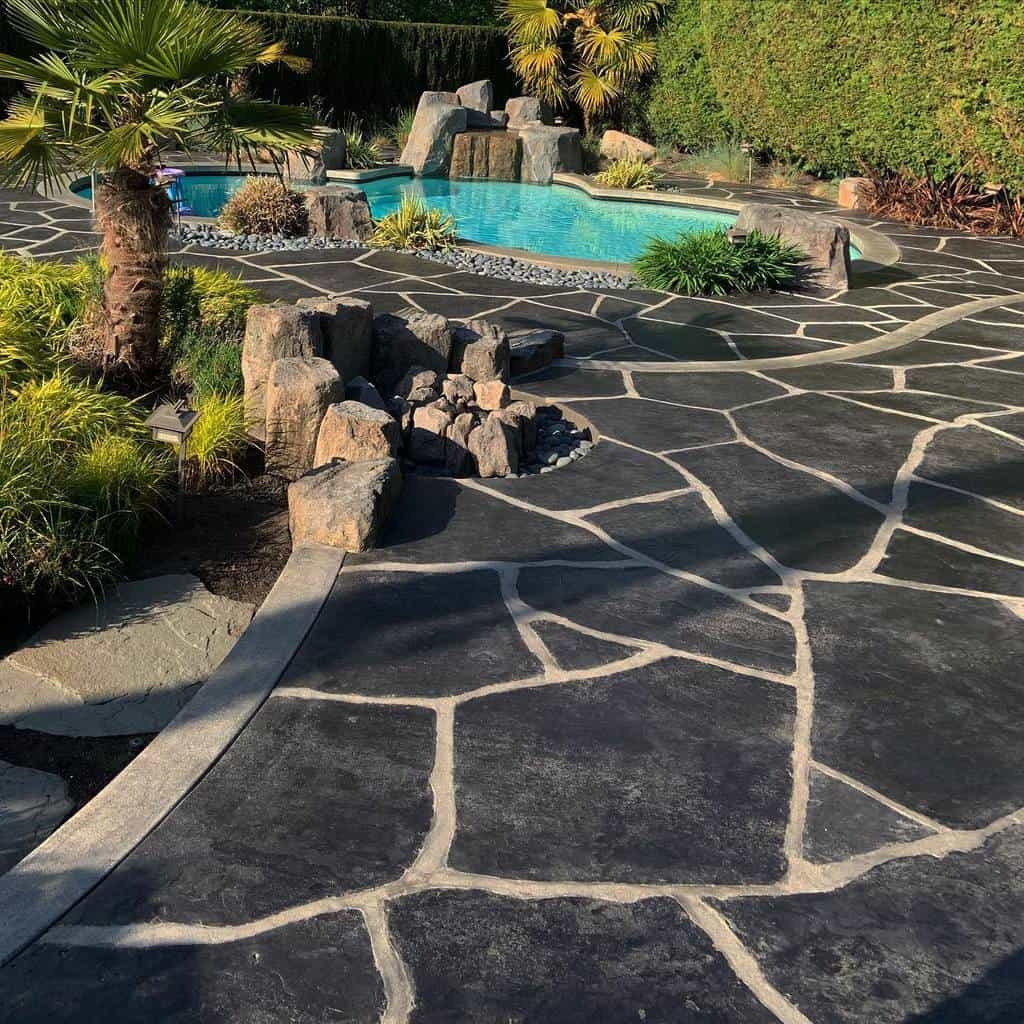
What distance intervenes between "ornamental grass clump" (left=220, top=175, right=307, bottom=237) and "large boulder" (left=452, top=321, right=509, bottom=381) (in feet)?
19.7

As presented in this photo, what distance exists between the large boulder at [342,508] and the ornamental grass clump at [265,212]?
813 centimetres

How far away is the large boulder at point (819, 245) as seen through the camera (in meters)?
11.0

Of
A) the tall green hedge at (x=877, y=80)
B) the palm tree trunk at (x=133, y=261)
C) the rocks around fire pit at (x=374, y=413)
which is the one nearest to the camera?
the rocks around fire pit at (x=374, y=413)

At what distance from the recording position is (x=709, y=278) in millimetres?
10695

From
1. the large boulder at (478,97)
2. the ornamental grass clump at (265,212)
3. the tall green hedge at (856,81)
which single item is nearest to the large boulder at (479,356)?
the ornamental grass clump at (265,212)

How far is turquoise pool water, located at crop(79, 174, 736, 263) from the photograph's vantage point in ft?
46.2

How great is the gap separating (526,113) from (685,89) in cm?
327

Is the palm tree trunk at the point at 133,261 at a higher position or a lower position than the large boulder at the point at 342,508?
higher

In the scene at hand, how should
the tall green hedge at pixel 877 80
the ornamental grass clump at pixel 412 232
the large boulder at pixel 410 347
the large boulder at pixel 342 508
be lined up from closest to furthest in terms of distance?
the large boulder at pixel 342 508 < the large boulder at pixel 410 347 < the ornamental grass clump at pixel 412 232 < the tall green hedge at pixel 877 80

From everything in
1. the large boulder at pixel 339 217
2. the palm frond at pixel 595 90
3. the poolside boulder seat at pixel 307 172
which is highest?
the palm frond at pixel 595 90

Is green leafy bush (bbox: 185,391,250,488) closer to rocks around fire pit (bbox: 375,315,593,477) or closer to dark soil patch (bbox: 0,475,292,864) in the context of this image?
dark soil patch (bbox: 0,475,292,864)

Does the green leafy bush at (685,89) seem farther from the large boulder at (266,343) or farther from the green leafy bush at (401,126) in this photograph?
the large boulder at (266,343)

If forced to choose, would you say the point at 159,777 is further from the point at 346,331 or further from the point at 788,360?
the point at 788,360

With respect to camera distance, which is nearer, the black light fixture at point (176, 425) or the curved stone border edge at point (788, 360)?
the black light fixture at point (176, 425)
